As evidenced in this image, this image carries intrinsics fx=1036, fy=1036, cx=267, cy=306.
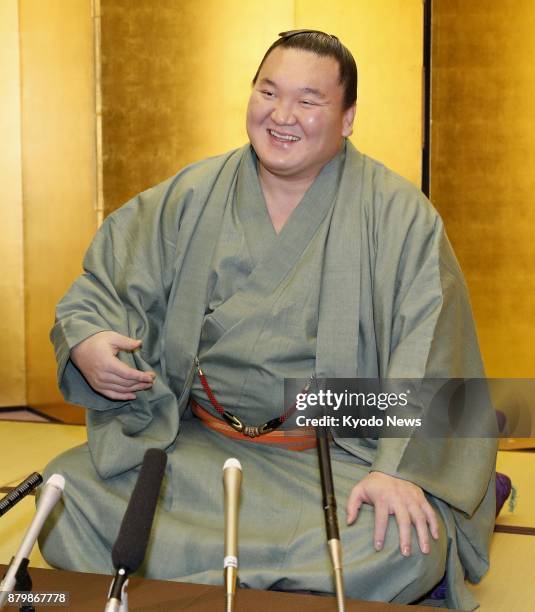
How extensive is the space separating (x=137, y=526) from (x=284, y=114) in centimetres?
148

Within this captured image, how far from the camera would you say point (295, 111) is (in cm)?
251

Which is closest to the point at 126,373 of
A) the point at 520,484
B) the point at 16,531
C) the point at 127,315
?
the point at 127,315

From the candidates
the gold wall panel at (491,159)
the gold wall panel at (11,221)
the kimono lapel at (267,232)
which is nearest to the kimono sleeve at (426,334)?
the kimono lapel at (267,232)

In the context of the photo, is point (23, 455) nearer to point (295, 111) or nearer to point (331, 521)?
point (295, 111)

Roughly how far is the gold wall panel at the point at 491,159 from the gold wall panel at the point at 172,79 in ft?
2.63

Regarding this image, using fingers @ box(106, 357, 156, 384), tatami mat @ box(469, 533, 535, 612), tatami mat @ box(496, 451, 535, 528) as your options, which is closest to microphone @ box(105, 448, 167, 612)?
fingers @ box(106, 357, 156, 384)

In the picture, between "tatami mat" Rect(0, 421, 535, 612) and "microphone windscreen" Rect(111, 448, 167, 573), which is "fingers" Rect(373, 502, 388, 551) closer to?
"tatami mat" Rect(0, 421, 535, 612)

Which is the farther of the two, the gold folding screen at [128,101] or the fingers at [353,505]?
the gold folding screen at [128,101]

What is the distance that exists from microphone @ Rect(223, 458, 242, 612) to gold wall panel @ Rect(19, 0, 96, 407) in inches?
139

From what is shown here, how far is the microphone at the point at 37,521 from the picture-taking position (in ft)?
4.22

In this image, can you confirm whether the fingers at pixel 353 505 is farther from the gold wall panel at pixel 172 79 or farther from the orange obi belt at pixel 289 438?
the gold wall panel at pixel 172 79

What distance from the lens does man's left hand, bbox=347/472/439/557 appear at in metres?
2.13

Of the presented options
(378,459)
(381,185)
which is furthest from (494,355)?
(378,459)

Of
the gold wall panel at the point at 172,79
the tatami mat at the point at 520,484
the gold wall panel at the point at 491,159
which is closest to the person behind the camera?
the tatami mat at the point at 520,484
